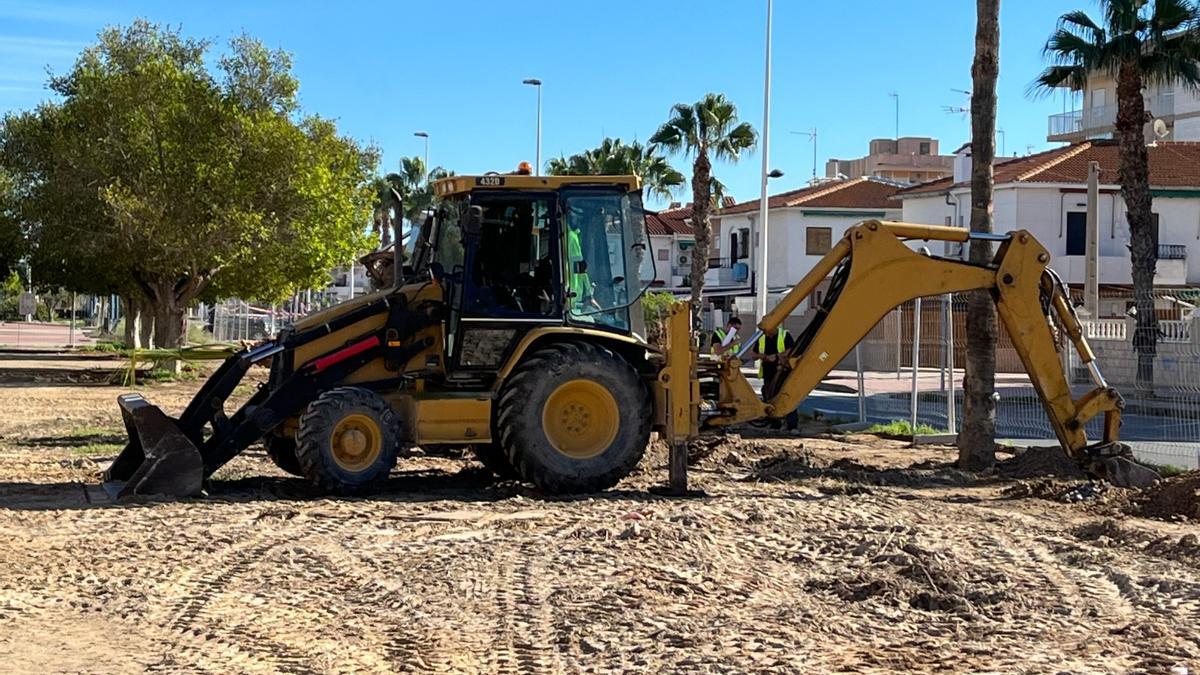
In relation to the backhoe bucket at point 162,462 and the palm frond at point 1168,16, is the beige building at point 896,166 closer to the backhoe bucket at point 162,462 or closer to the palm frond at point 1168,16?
the palm frond at point 1168,16

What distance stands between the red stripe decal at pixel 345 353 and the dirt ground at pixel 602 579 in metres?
1.17

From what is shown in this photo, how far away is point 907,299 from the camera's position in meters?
12.7

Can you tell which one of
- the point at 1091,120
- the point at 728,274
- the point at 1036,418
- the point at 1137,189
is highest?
the point at 1091,120

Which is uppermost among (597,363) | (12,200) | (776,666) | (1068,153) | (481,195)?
(1068,153)

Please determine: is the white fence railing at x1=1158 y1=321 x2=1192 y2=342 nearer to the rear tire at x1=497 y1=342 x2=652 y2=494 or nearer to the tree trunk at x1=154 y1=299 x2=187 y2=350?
the rear tire at x1=497 y1=342 x2=652 y2=494

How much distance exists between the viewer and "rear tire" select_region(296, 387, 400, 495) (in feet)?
38.6

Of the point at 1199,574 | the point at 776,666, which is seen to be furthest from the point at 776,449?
the point at 776,666

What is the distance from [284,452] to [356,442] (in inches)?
57.9

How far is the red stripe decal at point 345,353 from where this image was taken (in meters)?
12.2

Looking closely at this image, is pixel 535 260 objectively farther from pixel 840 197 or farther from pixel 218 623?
pixel 840 197

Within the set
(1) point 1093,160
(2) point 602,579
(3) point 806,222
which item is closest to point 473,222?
(2) point 602,579

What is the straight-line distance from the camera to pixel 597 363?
39.8ft

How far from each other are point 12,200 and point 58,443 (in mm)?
20569

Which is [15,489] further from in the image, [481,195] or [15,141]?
[15,141]
